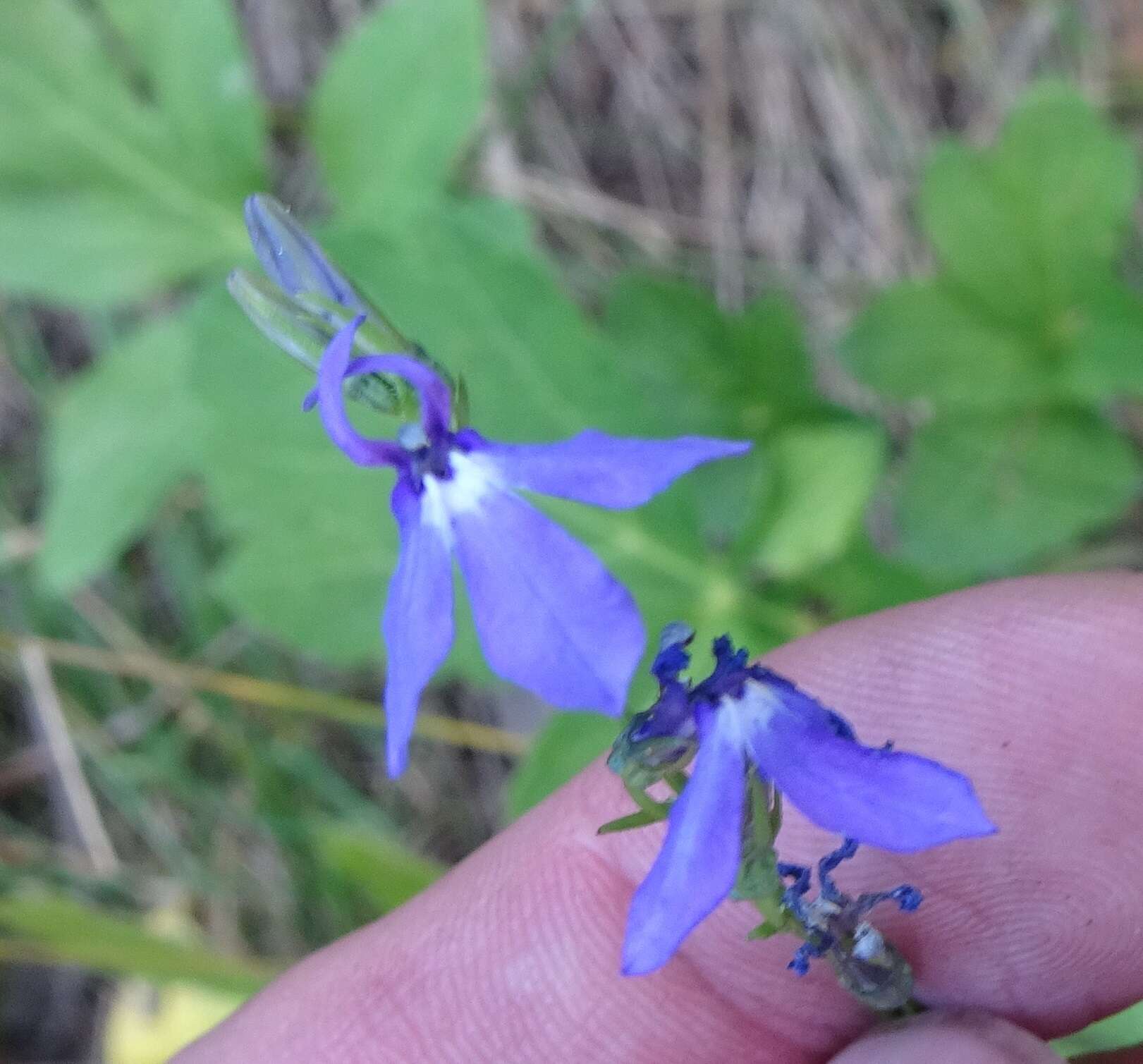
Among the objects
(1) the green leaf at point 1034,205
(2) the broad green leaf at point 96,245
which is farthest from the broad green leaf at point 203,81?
(1) the green leaf at point 1034,205

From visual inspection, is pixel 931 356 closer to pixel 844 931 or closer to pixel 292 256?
pixel 844 931

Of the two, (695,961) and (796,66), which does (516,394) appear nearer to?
(695,961)

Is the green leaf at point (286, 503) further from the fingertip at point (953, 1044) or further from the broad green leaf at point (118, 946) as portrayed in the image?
the fingertip at point (953, 1044)

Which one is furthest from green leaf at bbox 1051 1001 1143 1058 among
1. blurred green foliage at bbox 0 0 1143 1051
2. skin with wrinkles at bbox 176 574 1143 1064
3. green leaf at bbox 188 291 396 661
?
green leaf at bbox 188 291 396 661

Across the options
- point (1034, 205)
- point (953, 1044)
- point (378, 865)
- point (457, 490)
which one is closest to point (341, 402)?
point (457, 490)

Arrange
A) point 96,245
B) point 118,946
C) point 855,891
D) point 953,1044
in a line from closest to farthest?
point 953,1044
point 855,891
point 118,946
point 96,245

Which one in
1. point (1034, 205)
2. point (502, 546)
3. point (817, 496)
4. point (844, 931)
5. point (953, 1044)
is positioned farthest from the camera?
point (1034, 205)
